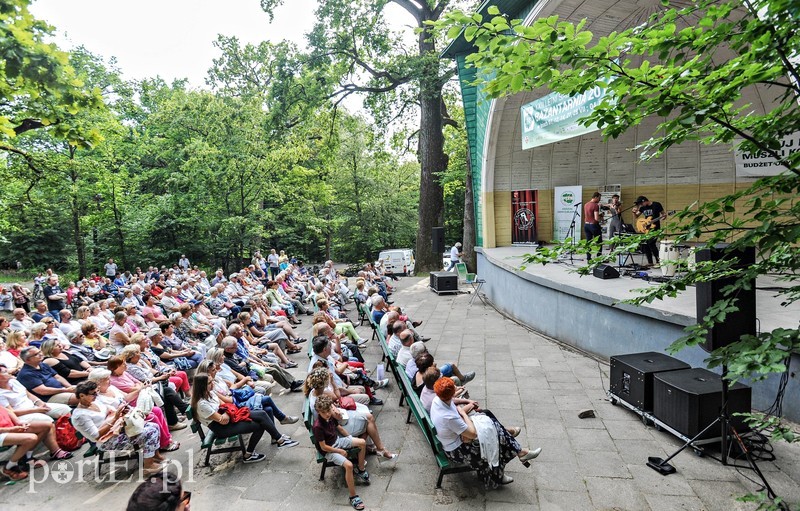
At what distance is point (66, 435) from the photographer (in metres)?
4.80

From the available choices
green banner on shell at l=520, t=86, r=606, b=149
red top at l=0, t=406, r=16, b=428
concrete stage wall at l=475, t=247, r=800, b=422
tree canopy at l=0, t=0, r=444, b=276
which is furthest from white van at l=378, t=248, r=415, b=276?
red top at l=0, t=406, r=16, b=428

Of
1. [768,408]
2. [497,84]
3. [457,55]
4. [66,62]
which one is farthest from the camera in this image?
[457,55]

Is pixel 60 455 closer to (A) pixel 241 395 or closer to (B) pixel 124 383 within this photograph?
(B) pixel 124 383

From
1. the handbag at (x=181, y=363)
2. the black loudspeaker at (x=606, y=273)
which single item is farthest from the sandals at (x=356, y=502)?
the black loudspeaker at (x=606, y=273)

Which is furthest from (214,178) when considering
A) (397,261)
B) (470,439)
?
(470,439)

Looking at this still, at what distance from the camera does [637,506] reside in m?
3.65

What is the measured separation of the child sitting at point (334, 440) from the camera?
4.04 m

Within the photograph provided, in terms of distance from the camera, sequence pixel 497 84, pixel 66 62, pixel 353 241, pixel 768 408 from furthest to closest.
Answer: pixel 353 241
pixel 768 408
pixel 66 62
pixel 497 84

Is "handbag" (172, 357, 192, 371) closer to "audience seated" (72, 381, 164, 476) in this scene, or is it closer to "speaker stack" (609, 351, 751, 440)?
"audience seated" (72, 381, 164, 476)

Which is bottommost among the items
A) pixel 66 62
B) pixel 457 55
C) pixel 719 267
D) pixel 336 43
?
pixel 719 267

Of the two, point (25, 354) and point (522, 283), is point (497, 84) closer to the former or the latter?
point (25, 354)

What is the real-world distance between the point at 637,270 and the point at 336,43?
13794 millimetres

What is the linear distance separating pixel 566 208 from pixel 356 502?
502 inches

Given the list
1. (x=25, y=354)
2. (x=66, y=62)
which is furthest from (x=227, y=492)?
(x=66, y=62)
